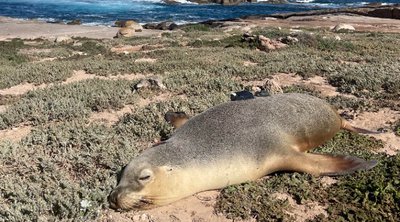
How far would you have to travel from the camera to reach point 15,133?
24.1 ft

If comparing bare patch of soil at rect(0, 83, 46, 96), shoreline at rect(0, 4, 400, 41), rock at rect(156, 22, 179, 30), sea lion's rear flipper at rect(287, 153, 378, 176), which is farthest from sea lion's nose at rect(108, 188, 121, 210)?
rock at rect(156, 22, 179, 30)

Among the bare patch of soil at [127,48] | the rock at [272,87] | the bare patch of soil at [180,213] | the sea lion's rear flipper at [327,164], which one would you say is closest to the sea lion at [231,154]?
the sea lion's rear flipper at [327,164]

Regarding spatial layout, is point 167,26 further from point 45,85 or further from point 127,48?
point 45,85

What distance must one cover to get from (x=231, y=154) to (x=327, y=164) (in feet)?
3.90

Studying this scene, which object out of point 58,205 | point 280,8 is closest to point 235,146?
point 58,205

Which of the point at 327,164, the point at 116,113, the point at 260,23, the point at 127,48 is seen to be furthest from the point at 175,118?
the point at 260,23

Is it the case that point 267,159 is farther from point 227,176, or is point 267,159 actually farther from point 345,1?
point 345,1

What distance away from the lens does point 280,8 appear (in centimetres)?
6325

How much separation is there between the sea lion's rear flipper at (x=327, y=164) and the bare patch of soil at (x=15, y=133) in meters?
4.58

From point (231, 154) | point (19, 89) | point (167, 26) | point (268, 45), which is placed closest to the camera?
point (231, 154)

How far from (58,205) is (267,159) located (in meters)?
2.33

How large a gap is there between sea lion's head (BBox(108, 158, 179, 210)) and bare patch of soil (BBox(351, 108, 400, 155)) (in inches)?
131

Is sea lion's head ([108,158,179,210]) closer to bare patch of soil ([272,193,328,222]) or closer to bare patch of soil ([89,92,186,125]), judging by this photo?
bare patch of soil ([272,193,328,222])

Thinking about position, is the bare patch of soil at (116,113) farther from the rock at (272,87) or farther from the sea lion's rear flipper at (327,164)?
the sea lion's rear flipper at (327,164)
